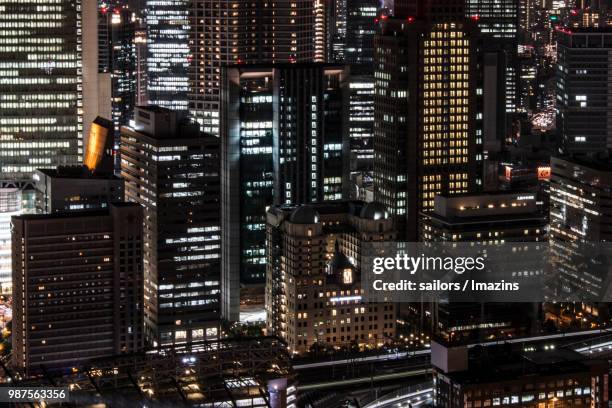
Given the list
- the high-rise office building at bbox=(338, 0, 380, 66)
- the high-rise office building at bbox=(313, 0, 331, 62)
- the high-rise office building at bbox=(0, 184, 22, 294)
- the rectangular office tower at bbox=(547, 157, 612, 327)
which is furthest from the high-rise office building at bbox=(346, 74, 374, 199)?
the high-rise office building at bbox=(0, 184, 22, 294)

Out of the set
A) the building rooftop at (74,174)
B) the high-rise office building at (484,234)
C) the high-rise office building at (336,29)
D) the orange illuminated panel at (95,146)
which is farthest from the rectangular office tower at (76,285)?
the high-rise office building at (336,29)

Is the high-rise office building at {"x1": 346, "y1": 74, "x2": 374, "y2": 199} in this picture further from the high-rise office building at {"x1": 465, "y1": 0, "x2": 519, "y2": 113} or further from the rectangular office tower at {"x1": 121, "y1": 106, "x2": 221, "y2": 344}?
the rectangular office tower at {"x1": 121, "y1": 106, "x2": 221, "y2": 344}

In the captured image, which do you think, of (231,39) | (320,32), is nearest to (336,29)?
(320,32)

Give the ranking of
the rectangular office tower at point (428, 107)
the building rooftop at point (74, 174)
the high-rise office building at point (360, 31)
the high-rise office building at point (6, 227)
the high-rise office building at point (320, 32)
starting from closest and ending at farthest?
the building rooftop at point (74, 174) → the rectangular office tower at point (428, 107) → the high-rise office building at point (6, 227) → the high-rise office building at point (320, 32) → the high-rise office building at point (360, 31)

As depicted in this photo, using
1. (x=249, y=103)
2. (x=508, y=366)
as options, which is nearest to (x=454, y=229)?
(x=249, y=103)

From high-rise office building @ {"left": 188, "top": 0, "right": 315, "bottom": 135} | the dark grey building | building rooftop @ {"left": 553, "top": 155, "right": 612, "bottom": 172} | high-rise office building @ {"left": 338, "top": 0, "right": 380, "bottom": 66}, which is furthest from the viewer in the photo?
high-rise office building @ {"left": 338, "top": 0, "right": 380, "bottom": 66}

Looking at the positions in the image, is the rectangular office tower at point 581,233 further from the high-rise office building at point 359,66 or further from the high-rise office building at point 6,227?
the high-rise office building at point 6,227

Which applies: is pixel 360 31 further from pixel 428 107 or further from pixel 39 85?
pixel 428 107
